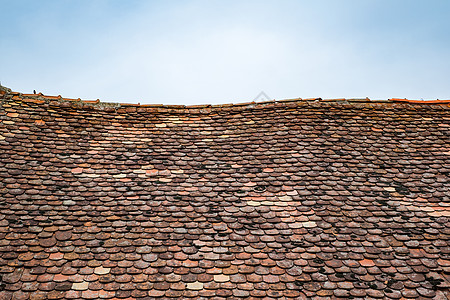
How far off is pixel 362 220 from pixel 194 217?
9.28ft

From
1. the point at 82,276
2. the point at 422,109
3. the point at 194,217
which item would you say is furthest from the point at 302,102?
the point at 82,276

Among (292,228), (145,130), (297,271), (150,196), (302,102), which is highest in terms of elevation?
(302,102)

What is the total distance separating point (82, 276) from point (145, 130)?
3.89 m

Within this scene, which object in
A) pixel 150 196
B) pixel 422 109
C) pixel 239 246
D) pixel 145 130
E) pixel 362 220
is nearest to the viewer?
pixel 239 246

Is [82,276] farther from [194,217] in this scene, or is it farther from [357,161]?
[357,161]

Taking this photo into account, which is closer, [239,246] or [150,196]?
[239,246]

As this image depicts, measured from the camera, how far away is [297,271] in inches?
203

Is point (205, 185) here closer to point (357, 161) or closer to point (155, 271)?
point (155, 271)

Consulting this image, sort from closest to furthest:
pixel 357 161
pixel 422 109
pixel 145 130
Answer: pixel 357 161, pixel 145 130, pixel 422 109

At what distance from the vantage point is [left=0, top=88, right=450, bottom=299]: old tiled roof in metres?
5.05

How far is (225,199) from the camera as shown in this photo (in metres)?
6.42

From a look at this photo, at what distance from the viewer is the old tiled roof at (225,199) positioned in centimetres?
505

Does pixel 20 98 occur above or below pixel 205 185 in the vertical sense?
above

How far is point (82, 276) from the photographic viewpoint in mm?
5027
